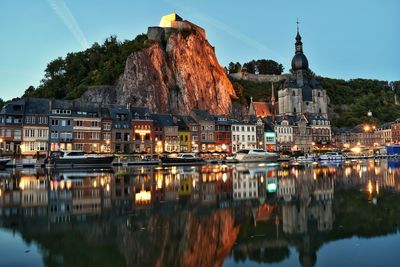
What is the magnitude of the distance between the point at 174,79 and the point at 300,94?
41.1 m

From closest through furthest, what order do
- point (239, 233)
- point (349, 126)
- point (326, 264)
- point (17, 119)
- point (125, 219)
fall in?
1. point (326, 264)
2. point (239, 233)
3. point (125, 219)
4. point (17, 119)
5. point (349, 126)

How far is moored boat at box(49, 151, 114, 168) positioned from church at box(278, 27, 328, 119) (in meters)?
72.2

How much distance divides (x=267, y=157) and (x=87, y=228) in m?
58.7

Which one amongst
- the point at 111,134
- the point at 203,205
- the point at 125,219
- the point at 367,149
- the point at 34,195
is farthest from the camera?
the point at 367,149

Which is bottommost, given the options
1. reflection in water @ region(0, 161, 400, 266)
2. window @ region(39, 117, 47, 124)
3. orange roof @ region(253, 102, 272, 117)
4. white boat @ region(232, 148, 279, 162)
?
reflection in water @ region(0, 161, 400, 266)

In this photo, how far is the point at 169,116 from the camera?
76000 millimetres

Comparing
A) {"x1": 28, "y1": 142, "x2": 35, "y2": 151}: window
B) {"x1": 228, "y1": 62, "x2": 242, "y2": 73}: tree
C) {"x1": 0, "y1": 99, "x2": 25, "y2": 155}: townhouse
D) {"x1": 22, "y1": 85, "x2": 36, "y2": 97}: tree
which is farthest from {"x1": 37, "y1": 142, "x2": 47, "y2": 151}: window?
{"x1": 228, "y1": 62, "x2": 242, "y2": 73}: tree

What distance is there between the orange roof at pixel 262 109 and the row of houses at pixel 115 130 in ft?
102

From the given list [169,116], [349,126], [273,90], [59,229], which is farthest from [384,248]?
[273,90]

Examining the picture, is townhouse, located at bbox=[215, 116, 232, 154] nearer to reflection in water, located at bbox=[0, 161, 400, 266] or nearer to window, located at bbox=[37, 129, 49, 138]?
window, located at bbox=[37, 129, 49, 138]

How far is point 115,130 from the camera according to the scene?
222 feet

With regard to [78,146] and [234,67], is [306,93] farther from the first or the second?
[78,146]

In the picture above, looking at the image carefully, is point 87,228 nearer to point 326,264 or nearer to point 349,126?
point 326,264

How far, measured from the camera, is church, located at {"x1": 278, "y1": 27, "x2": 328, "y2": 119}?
11706 centimetres
